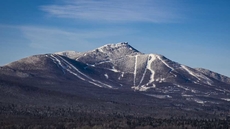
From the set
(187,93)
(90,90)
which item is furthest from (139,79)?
(90,90)

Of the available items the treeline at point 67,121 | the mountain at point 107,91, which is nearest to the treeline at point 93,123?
the treeline at point 67,121

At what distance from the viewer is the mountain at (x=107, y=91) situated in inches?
4343

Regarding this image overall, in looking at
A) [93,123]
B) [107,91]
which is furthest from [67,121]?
[107,91]

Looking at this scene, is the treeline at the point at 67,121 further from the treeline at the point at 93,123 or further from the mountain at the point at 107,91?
the mountain at the point at 107,91

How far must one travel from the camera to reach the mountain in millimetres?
110312

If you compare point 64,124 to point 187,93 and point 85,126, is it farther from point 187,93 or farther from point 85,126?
point 187,93

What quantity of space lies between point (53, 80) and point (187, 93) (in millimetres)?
46292

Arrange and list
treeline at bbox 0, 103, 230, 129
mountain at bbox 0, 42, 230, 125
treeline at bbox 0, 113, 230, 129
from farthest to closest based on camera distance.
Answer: mountain at bbox 0, 42, 230, 125 → treeline at bbox 0, 103, 230, 129 → treeline at bbox 0, 113, 230, 129

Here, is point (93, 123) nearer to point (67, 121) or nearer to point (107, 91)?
point (67, 121)

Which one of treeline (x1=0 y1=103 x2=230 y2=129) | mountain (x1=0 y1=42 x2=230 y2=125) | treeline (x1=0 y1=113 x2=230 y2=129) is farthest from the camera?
mountain (x1=0 y1=42 x2=230 y2=125)

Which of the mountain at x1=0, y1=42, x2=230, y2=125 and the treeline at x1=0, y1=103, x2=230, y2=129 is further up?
the mountain at x1=0, y1=42, x2=230, y2=125

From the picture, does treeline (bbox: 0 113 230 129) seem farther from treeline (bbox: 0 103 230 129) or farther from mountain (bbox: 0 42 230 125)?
mountain (bbox: 0 42 230 125)

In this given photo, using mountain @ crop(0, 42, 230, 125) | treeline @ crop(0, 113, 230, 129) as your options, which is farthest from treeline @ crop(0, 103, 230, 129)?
mountain @ crop(0, 42, 230, 125)

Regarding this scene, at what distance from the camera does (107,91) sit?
151750mm
